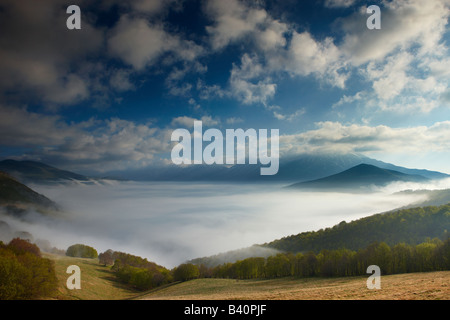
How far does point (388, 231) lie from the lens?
155m

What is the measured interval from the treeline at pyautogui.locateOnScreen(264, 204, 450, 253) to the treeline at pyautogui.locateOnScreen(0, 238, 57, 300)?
169 metres

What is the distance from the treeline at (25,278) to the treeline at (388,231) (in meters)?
169

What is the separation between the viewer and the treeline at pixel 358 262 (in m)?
66.2

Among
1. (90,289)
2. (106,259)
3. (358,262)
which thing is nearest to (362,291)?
(358,262)

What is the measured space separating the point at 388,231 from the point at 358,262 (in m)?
108

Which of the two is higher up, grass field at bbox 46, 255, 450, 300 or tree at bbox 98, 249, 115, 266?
grass field at bbox 46, 255, 450, 300

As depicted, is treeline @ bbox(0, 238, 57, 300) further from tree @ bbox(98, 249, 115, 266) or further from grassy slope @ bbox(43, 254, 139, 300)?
tree @ bbox(98, 249, 115, 266)

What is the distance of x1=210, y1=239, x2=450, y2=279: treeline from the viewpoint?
217 feet

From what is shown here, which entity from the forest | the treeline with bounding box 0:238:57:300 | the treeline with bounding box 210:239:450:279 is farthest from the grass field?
the treeline with bounding box 210:239:450:279

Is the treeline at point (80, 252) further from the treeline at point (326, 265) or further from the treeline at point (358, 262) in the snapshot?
the treeline at point (358, 262)

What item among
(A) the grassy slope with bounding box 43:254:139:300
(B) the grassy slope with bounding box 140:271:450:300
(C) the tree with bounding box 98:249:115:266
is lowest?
(C) the tree with bounding box 98:249:115:266

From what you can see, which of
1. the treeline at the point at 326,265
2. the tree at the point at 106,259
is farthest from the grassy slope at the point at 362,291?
the tree at the point at 106,259
